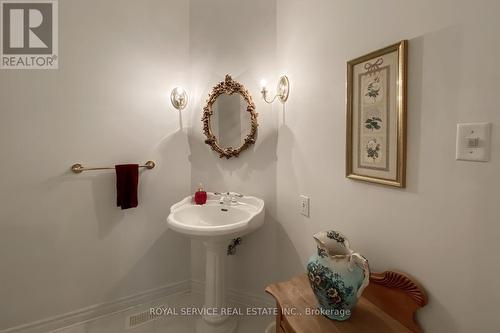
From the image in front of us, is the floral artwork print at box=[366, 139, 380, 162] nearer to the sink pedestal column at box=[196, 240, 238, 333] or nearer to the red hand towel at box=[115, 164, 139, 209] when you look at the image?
the sink pedestal column at box=[196, 240, 238, 333]

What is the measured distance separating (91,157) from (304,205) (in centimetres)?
151

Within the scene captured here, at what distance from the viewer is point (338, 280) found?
0.94m

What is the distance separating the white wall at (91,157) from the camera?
1.57 metres

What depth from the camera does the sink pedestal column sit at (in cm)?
170

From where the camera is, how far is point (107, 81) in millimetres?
1788

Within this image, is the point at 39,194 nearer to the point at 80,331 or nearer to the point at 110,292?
the point at 110,292

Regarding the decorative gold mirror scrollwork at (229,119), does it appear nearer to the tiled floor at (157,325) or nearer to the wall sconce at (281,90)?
Result: the wall sconce at (281,90)

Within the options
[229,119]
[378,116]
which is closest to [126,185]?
[229,119]

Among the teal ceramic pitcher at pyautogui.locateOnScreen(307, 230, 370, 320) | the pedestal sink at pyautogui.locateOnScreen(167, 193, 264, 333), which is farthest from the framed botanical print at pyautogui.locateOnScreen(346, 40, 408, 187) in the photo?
the pedestal sink at pyautogui.locateOnScreen(167, 193, 264, 333)

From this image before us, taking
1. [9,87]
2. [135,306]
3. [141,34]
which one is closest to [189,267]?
[135,306]

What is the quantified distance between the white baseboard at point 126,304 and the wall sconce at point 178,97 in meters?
1.53

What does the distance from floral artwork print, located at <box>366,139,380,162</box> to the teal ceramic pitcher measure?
17.2 inches

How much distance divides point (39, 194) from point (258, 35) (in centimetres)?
186

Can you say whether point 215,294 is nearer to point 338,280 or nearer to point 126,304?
point 126,304
